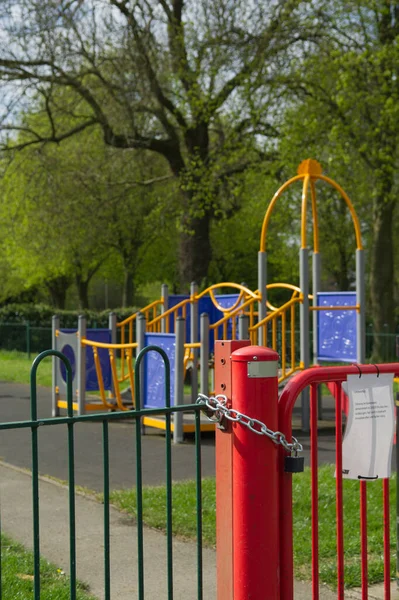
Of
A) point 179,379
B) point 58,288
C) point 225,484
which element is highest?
point 58,288

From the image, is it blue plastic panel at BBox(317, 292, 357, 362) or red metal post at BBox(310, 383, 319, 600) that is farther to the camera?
blue plastic panel at BBox(317, 292, 357, 362)

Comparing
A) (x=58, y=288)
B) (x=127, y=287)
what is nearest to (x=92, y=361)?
(x=127, y=287)

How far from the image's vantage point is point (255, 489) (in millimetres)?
2873

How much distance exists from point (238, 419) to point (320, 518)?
11.2 feet

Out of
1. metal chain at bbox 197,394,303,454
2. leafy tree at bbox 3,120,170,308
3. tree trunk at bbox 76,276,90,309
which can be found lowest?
metal chain at bbox 197,394,303,454

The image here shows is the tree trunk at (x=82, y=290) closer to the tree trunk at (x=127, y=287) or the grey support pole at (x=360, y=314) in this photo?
the tree trunk at (x=127, y=287)

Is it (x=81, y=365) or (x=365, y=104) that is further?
(x=365, y=104)

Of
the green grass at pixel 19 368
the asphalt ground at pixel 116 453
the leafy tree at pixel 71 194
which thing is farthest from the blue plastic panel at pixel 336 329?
the leafy tree at pixel 71 194

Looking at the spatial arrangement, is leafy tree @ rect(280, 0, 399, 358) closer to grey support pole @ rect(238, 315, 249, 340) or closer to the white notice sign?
grey support pole @ rect(238, 315, 249, 340)

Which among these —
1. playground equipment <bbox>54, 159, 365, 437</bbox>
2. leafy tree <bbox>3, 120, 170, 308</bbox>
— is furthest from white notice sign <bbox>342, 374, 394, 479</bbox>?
leafy tree <bbox>3, 120, 170, 308</bbox>

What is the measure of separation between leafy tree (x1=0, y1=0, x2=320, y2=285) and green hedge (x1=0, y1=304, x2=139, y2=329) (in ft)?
22.0

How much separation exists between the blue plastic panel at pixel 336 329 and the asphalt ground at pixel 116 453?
0.99 meters

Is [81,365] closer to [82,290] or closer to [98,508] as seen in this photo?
[98,508]

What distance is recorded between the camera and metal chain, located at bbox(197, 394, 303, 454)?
2863 mm
